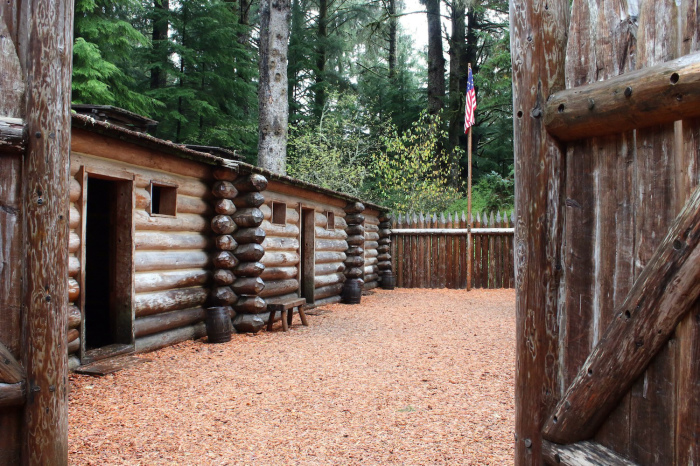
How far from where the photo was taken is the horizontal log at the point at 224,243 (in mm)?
8312

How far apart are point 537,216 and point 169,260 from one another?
20.2 feet


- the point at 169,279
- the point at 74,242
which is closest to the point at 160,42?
the point at 169,279

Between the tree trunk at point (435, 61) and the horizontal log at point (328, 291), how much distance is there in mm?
12015

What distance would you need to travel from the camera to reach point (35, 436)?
2.90 metres

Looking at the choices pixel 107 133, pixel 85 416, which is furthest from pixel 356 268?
pixel 85 416

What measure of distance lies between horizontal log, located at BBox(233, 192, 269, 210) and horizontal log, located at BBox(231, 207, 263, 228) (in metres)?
0.09

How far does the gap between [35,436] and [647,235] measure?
131 inches

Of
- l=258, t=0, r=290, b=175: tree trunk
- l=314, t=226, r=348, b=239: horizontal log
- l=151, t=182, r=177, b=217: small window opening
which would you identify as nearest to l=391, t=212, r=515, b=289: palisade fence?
l=314, t=226, r=348, b=239: horizontal log

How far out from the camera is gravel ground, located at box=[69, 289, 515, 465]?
373 centimetres

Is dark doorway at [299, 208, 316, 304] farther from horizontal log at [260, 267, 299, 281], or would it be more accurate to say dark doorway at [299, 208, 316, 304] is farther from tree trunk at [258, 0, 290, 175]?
tree trunk at [258, 0, 290, 175]

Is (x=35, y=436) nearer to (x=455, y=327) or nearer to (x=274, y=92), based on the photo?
(x=455, y=327)

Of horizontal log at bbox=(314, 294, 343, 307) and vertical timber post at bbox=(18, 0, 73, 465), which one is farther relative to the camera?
horizontal log at bbox=(314, 294, 343, 307)

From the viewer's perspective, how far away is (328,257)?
508 inches

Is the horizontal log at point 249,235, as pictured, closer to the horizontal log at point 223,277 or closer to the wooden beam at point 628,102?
the horizontal log at point 223,277
